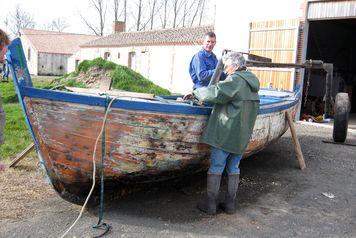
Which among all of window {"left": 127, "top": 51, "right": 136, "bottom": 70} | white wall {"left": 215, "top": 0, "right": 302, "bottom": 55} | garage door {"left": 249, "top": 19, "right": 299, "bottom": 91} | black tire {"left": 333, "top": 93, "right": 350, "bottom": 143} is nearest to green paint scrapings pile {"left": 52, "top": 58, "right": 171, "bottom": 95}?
white wall {"left": 215, "top": 0, "right": 302, "bottom": 55}

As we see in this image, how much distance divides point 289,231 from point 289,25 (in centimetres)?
991

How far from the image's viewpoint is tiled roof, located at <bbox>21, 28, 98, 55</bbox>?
4872 cm

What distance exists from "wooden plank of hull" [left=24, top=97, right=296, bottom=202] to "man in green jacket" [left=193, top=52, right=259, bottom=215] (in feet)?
0.87

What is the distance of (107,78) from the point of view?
14.3 meters

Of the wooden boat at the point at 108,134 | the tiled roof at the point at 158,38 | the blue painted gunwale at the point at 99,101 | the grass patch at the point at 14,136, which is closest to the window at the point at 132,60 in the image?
the tiled roof at the point at 158,38

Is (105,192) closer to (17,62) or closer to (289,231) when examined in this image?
(17,62)

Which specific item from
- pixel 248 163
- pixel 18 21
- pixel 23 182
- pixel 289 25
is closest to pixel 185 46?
pixel 289 25

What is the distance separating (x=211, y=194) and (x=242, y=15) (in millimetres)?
11078

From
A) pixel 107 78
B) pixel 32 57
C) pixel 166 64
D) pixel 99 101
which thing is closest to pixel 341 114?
pixel 99 101

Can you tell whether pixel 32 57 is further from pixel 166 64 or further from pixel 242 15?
pixel 242 15

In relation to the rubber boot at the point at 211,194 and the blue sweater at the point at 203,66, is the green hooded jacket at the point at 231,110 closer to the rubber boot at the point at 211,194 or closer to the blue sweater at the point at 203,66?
the rubber boot at the point at 211,194

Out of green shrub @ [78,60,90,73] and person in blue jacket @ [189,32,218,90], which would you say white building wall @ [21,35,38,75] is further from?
person in blue jacket @ [189,32,218,90]

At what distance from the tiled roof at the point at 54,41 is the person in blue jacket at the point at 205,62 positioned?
44.8m

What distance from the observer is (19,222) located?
14.9 feet
